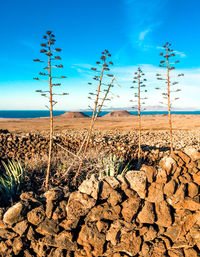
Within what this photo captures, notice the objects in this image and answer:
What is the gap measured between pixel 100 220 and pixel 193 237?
1.40m

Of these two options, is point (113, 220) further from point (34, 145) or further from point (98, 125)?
point (98, 125)

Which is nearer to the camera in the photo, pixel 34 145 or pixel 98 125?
pixel 34 145

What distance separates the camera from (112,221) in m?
3.06

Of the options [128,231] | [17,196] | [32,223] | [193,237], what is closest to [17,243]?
[32,223]

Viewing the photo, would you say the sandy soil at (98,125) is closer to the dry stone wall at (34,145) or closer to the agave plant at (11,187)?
the dry stone wall at (34,145)

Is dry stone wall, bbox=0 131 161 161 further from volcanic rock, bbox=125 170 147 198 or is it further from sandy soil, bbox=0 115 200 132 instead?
sandy soil, bbox=0 115 200 132

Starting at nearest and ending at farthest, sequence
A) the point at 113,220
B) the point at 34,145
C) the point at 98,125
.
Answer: the point at 113,220
the point at 34,145
the point at 98,125

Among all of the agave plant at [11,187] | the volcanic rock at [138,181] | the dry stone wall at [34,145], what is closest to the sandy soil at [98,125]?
the dry stone wall at [34,145]

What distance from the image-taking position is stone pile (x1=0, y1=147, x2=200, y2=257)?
9.48 ft

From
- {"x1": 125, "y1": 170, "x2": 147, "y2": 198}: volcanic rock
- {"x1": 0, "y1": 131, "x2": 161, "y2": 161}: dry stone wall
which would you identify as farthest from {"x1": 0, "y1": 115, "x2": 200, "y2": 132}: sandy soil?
{"x1": 125, "y1": 170, "x2": 147, "y2": 198}: volcanic rock

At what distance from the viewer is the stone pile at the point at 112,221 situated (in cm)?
289

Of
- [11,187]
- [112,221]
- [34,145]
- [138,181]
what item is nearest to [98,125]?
[34,145]

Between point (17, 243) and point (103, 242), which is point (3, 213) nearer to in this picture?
point (17, 243)

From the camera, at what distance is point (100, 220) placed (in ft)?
9.79
